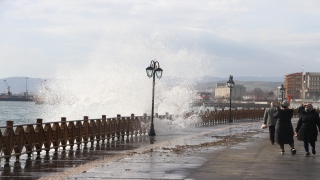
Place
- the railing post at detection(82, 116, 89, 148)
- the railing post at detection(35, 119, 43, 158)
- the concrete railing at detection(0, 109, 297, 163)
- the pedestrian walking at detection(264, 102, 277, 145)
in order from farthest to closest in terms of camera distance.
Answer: the pedestrian walking at detection(264, 102, 277, 145)
the railing post at detection(82, 116, 89, 148)
the railing post at detection(35, 119, 43, 158)
the concrete railing at detection(0, 109, 297, 163)

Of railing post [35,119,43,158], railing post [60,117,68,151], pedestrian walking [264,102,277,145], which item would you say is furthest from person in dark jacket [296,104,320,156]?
railing post [60,117,68,151]

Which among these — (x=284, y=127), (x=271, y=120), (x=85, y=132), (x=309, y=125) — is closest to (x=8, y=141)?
(x=85, y=132)

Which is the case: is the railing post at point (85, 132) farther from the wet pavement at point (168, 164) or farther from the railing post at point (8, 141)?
the railing post at point (8, 141)

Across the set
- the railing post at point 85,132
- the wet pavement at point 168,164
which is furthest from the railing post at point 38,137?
the railing post at point 85,132

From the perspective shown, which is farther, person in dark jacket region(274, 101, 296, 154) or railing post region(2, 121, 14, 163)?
person in dark jacket region(274, 101, 296, 154)

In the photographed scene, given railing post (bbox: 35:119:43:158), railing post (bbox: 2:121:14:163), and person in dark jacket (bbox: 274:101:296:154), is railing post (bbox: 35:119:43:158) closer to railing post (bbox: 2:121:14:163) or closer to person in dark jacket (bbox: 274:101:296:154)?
railing post (bbox: 2:121:14:163)

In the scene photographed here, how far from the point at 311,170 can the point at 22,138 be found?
8.21 meters

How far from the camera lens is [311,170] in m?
14.4

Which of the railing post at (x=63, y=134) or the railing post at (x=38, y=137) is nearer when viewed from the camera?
the railing post at (x=38, y=137)

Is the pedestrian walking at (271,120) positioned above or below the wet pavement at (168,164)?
above

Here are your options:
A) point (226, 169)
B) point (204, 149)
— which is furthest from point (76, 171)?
point (204, 149)

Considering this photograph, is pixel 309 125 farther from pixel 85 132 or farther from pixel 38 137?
pixel 85 132

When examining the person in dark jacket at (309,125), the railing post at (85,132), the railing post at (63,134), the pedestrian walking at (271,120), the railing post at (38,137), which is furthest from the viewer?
the pedestrian walking at (271,120)

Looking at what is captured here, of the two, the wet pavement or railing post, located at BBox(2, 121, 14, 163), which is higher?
railing post, located at BBox(2, 121, 14, 163)
